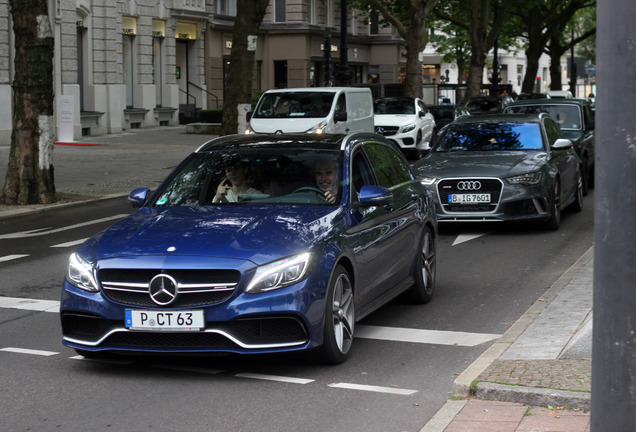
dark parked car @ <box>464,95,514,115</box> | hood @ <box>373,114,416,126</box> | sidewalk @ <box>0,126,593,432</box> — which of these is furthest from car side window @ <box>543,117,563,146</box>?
dark parked car @ <box>464,95,514,115</box>

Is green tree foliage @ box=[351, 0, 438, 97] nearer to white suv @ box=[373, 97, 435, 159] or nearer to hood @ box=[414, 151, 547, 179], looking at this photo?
white suv @ box=[373, 97, 435, 159]

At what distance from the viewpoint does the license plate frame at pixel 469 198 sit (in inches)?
535

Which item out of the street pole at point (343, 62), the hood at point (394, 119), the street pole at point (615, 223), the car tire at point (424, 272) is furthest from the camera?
the street pole at point (343, 62)

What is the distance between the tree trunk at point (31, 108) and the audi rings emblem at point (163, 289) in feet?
38.2

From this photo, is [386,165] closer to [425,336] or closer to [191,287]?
[425,336]

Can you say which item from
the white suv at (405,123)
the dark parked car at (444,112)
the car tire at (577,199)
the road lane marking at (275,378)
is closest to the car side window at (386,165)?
the road lane marking at (275,378)

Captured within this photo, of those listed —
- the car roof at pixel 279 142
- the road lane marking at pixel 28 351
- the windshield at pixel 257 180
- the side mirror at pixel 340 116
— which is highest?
the side mirror at pixel 340 116

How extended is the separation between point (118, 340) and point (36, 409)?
76cm

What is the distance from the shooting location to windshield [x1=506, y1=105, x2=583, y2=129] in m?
20.4

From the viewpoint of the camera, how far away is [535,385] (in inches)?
229

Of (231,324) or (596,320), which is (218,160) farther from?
(596,320)

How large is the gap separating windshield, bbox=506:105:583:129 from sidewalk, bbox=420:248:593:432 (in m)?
13.3

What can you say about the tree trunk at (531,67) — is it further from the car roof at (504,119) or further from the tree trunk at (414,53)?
the car roof at (504,119)

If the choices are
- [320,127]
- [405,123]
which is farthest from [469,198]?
[405,123]
